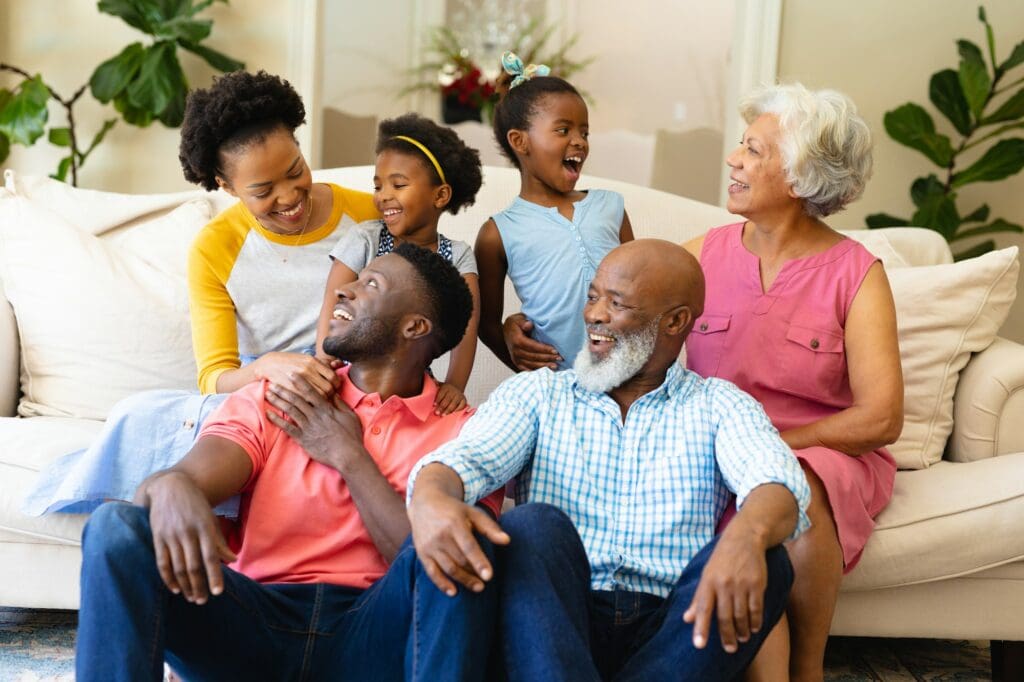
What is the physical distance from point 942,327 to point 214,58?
2890 millimetres

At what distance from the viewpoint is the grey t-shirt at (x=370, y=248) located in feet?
7.35

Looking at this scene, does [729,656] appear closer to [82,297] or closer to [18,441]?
[18,441]

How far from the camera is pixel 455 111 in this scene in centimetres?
656

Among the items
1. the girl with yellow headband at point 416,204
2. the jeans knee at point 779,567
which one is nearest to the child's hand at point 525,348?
the girl with yellow headband at point 416,204

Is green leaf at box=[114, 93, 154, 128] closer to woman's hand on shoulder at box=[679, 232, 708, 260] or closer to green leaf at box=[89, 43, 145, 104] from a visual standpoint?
green leaf at box=[89, 43, 145, 104]

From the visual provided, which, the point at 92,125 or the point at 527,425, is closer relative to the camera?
the point at 527,425

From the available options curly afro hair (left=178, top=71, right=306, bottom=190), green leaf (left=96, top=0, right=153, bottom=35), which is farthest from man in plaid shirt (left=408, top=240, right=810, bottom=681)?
green leaf (left=96, top=0, right=153, bottom=35)

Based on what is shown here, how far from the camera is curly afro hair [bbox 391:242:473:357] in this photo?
204 cm

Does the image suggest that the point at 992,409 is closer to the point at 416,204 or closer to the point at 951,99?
the point at 416,204

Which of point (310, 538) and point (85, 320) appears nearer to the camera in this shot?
point (310, 538)

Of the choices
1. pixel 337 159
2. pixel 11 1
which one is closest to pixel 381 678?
pixel 11 1

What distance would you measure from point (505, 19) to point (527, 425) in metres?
5.31

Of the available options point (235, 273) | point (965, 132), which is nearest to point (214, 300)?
point (235, 273)

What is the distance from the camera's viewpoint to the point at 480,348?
9.37 feet
